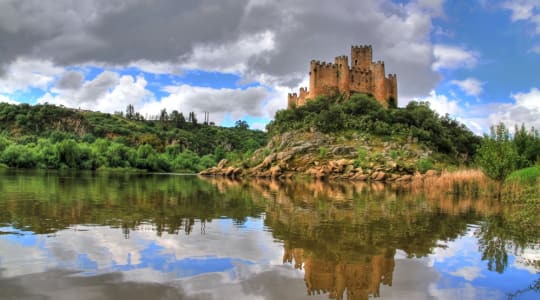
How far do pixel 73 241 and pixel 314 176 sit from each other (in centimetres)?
5608

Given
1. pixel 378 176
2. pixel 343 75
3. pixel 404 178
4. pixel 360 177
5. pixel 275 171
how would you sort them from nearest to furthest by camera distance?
pixel 404 178, pixel 378 176, pixel 360 177, pixel 275 171, pixel 343 75

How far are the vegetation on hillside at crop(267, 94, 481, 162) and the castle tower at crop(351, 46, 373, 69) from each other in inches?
293

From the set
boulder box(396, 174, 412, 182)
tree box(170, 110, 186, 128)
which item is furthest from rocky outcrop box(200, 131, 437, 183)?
tree box(170, 110, 186, 128)

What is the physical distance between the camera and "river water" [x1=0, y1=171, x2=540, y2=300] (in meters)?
6.44

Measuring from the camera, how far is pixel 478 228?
43.7ft

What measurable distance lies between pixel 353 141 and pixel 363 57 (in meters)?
22.2

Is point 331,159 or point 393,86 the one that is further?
point 393,86

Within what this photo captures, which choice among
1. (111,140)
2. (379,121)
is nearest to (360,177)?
(379,121)

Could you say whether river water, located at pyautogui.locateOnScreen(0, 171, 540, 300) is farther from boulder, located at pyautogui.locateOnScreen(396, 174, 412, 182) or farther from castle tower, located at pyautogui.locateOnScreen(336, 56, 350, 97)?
castle tower, located at pyautogui.locateOnScreen(336, 56, 350, 97)

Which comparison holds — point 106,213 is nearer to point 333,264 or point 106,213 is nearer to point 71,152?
point 333,264

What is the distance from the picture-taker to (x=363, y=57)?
86812 millimetres

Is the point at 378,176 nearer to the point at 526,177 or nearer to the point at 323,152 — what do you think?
the point at 323,152

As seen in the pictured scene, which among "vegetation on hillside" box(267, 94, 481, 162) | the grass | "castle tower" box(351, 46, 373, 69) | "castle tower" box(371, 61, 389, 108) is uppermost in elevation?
"castle tower" box(351, 46, 373, 69)

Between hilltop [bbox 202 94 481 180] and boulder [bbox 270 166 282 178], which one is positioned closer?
hilltop [bbox 202 94 481 180]
